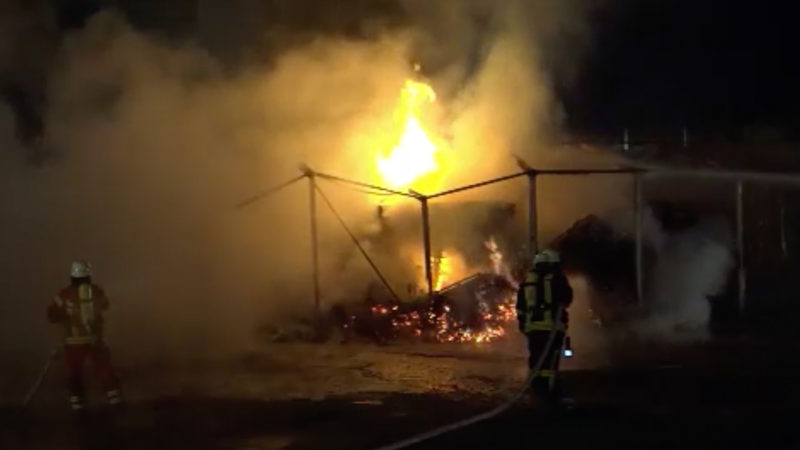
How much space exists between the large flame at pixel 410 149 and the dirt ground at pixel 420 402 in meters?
4.50

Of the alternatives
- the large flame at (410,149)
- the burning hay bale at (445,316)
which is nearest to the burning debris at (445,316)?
the burning hay bale at (445,316)

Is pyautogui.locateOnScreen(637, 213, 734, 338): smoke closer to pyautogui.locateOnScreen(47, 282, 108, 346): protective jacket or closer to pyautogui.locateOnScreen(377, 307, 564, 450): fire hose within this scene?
pyautogui.locateOnScreen(377, 307, 564, 450): fire hose

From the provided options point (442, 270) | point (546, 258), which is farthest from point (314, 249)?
point (546, 258)

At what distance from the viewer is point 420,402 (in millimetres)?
10359

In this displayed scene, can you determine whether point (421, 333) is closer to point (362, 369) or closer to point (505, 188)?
point (362, 369)

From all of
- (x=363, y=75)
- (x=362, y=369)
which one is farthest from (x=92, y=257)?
(x=362, y=369)

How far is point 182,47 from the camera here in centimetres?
1772

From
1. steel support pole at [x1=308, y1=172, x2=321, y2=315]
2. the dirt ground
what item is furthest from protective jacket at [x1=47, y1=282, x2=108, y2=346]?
steel support pole at [x1=308, y1=172, x2=321, y2=315]

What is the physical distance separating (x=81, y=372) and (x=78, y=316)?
0.49 metres

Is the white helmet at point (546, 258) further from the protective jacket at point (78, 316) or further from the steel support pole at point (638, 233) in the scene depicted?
the steel support pole at point (638, 233)

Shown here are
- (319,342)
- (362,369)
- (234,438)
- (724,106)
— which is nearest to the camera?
(234,438)

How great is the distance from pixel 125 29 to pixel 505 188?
5.91 meters

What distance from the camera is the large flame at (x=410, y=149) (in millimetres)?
17906

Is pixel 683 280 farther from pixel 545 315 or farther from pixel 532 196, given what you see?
pixel 545 315
